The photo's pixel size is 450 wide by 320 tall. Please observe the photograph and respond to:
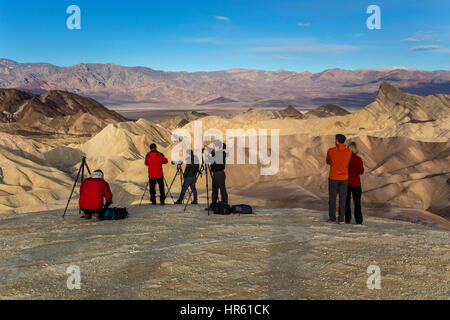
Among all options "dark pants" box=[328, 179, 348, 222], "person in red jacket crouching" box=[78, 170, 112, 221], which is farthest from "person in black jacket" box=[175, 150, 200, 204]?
"dark pants" box=[328, 179, 348, 222]

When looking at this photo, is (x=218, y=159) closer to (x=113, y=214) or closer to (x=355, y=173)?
(x=113, y=214)

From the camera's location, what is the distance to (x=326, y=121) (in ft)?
192

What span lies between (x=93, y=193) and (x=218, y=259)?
13.3 ft

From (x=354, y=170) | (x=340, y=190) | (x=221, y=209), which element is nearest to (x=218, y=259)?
(x=340, y=190)

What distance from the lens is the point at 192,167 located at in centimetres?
1153

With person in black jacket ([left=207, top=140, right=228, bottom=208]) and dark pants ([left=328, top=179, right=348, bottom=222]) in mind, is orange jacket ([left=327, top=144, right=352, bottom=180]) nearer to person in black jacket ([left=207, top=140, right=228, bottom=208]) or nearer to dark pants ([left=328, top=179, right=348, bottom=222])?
dark pants ([left=328, top=179, right=348, bottom=222])

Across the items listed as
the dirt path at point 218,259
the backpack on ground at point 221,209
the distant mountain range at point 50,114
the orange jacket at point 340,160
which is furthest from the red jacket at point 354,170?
the distant mountain range at point 50,114

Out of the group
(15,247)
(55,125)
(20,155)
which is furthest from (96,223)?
(55,125)

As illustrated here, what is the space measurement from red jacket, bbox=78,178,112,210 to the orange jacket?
16.4 feet

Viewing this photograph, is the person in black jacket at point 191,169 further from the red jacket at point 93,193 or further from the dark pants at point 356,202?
the dark pants at point 356,202

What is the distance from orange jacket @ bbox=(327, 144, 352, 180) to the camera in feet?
26.8
